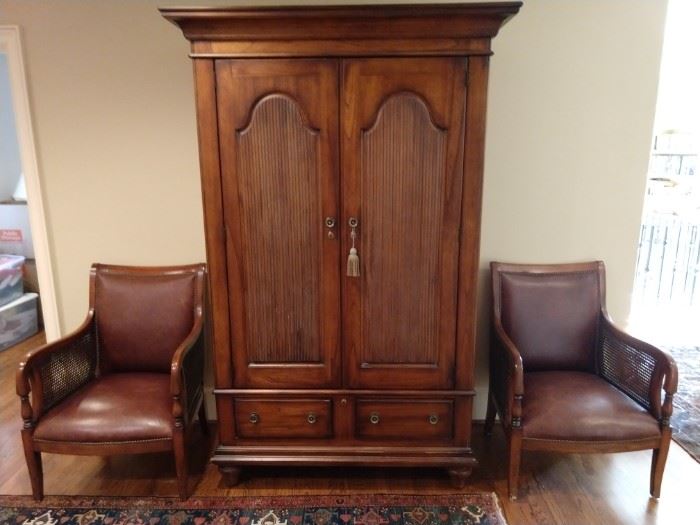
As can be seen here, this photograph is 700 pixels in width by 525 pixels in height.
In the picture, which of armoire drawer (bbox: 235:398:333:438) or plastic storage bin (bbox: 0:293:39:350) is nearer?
armoire drawer (bbox: 235:398:333:438)

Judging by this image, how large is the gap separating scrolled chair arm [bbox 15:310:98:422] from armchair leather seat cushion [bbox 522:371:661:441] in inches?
75.6

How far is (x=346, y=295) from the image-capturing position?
1.91 meters

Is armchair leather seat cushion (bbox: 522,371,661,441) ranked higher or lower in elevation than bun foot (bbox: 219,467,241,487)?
higher

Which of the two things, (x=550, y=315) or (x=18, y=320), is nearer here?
(x=550, y=315)

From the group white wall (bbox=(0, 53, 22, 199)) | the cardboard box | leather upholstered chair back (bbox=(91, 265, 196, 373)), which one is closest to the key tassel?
leather upholstered chair back (bbox=(91, 265, 196, 373))

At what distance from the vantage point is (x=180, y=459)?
1.94m

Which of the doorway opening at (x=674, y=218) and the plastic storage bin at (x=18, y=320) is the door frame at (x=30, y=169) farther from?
the doorway opening at (x=674, y=218)

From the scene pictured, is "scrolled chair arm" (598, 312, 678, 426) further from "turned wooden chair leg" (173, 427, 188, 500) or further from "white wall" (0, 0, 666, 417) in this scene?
"turned wooden chair leg" (173, 427, 188, 500)

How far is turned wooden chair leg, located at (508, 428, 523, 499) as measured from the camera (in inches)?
75.8

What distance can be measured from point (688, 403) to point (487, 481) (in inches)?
56.9

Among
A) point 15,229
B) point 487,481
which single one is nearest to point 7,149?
point 15,229

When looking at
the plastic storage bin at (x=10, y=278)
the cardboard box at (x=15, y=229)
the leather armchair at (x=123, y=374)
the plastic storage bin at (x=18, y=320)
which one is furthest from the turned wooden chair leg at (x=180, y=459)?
the cardboard box at (x=15, y=229)

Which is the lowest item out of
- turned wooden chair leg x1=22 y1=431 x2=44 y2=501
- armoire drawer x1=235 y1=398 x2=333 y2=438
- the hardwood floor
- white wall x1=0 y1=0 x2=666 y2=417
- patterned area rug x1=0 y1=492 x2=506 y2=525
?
patterned area rug x1=0 y1=492 x2=506 y2=525

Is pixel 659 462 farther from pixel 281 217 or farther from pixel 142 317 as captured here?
pixel 142 317
